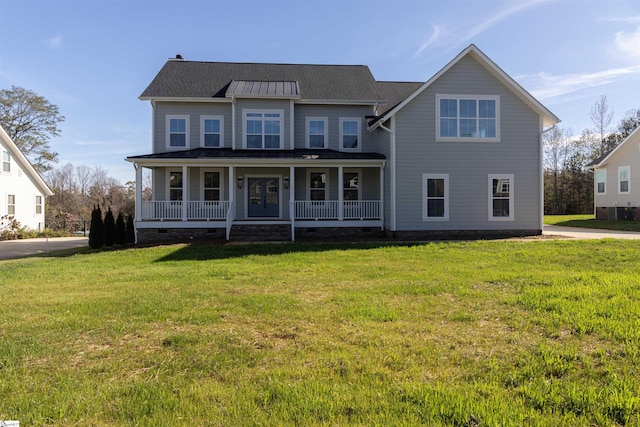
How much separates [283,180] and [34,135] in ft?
89.7

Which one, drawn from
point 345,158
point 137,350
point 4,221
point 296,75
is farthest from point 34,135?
point 137,350

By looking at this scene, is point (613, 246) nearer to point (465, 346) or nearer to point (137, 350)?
point (465, 346)

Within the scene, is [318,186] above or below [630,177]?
below

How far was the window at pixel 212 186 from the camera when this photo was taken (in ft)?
55.2

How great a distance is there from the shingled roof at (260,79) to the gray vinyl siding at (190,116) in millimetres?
443

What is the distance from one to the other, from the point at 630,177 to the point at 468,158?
53.9ft

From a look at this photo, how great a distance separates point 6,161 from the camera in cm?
2131

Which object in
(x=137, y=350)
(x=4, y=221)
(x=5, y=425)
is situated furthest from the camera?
(x=4, y=221)

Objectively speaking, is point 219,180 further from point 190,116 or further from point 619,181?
point 619,181

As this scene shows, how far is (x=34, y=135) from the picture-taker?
105 ft

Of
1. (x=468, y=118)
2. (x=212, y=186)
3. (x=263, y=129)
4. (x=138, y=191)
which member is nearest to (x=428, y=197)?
(x=468, y=118)

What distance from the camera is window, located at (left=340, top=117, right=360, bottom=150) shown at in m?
17.6

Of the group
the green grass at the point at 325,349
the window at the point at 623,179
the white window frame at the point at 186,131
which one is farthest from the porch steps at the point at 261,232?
the window at the point at 623,179

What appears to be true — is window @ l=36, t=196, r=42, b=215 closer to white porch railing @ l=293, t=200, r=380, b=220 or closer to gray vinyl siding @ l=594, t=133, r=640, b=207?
white porch railing @ l=293, t=200, r=380, b=220
